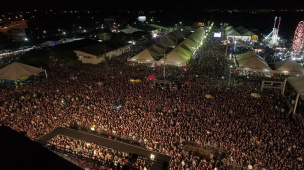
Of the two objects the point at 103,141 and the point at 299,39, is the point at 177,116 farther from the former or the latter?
the point at 299,39

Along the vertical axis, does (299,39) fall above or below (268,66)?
above

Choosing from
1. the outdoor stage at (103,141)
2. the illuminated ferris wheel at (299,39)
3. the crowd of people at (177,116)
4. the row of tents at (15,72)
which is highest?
the illuminated ferris wheel at (299,39)

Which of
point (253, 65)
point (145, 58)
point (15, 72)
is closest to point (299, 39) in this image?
point (253, 65)

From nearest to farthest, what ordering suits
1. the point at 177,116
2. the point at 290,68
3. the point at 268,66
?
the point at 177,116
the point at 290,68
the point at 268,66

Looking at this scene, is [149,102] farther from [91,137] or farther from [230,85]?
[230,85]

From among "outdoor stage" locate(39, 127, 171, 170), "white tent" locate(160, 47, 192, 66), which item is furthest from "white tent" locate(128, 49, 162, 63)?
"outdoor stage" locate(39, 127, 171, 170)

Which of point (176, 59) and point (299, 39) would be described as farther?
point (299, 39)

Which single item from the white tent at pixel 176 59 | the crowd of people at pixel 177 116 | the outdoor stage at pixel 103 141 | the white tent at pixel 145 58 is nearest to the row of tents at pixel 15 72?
the crowd of people at pixel 177 116

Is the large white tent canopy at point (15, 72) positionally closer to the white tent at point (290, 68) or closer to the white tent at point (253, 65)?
the white tent at point (253, 65)

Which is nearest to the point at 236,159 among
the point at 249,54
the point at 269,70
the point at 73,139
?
the point at 73,139
